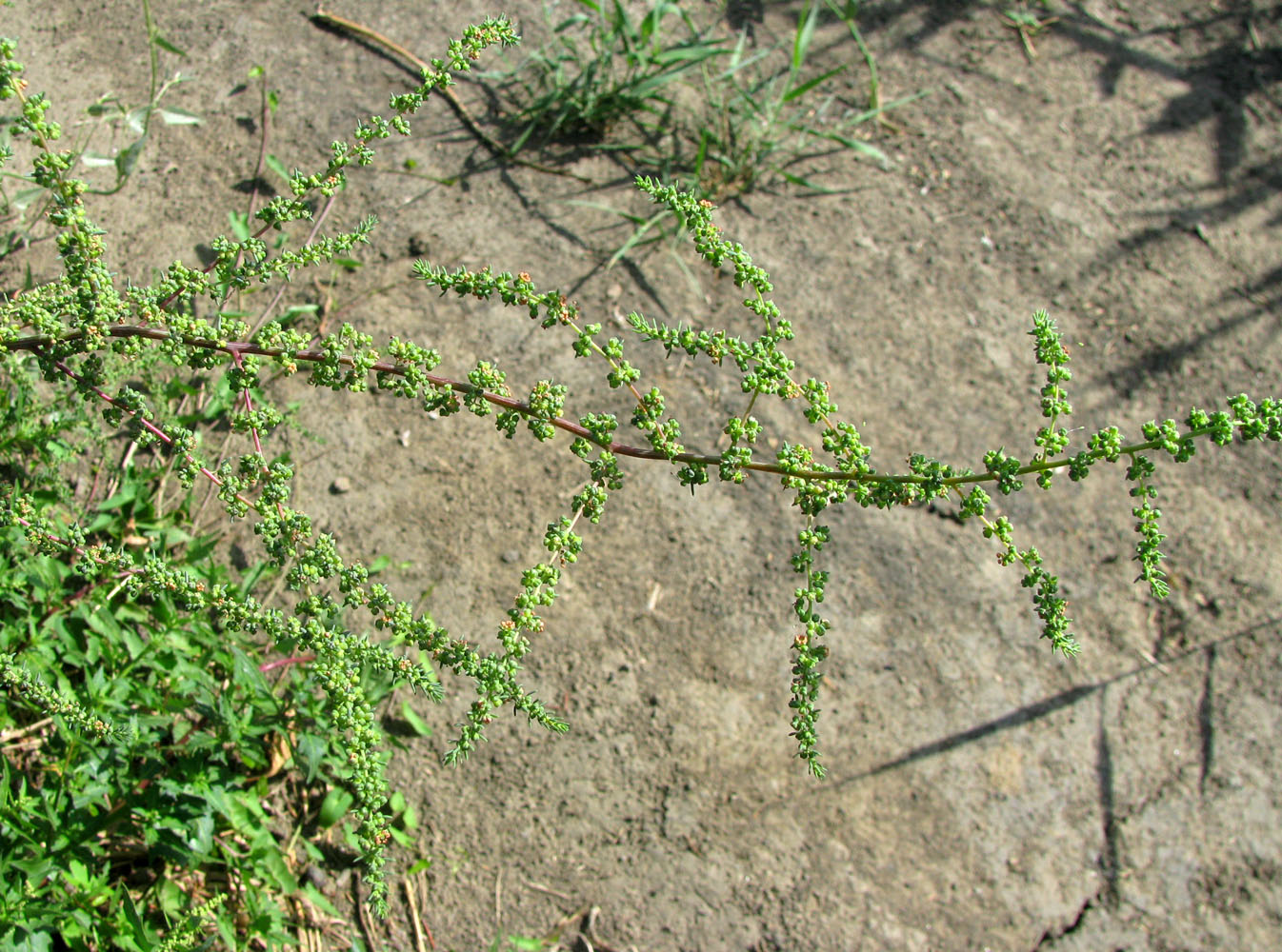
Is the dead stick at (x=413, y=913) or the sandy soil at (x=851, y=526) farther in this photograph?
the sandy soil at (x=851, y=526)

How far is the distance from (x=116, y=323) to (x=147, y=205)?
1.68 meters

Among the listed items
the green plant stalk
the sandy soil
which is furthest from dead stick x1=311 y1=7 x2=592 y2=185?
the green plant stalk

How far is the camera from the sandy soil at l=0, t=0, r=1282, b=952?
295 cm

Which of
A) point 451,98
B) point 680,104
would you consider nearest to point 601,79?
point 680,104

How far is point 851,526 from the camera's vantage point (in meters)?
3.42

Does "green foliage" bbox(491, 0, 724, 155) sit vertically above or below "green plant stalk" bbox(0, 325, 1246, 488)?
below

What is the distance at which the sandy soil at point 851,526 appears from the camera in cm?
295

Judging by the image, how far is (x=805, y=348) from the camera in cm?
368

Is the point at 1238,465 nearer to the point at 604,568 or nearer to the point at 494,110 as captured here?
the point at 604,568

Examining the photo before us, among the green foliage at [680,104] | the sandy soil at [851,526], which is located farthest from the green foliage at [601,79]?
the sandy soil at [851,526]

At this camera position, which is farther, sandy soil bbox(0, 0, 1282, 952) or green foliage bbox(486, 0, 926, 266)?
green foliage bbox(486, 0, 926, 266)

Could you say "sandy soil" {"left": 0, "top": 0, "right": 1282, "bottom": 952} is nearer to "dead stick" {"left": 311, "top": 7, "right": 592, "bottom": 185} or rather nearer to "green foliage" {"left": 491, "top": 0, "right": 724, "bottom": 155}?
"dead stick" {"left": 311, "top": 7, "right": 592, "bottom": 185}

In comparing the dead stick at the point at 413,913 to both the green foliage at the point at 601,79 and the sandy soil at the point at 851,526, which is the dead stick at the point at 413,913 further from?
the green foliage at the point at 601,79

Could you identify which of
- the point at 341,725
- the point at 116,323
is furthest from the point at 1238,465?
the point at 116,323
